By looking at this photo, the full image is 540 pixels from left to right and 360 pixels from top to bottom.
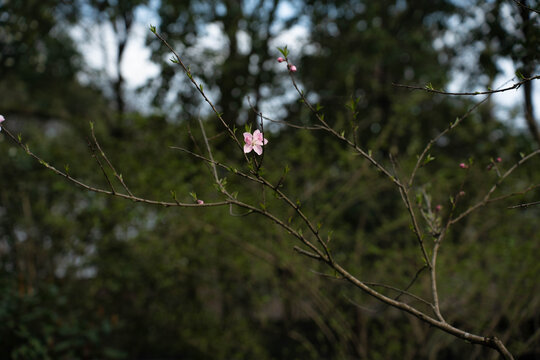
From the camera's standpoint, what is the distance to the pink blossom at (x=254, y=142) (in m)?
1.36

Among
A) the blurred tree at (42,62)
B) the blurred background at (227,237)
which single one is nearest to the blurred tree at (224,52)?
the blurred background at (227,237)

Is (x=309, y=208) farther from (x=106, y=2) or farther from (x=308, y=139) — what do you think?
(x=106, y=2)

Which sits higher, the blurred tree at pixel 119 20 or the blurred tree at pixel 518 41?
the blurred tree at pixel 119 20

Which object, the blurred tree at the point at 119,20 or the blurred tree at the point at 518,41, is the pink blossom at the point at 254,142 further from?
the blurred tree at the point at 119,20

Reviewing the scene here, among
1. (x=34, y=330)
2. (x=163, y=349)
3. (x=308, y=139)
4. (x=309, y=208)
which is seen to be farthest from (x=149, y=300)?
(x=308, y=139)

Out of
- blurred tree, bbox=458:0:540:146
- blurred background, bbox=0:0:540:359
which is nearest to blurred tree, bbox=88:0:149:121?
blurred background, bbox=0:0:540:359

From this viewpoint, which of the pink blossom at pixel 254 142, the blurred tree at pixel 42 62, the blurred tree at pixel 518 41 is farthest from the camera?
the blurred tree at pixel 42 62

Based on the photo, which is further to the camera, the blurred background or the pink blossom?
the blurred background

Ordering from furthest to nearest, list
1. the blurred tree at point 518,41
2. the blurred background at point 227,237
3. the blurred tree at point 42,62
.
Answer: the blurred tree at point 42,62, the blurred background at point 227,237, the blurred tree at point 518,41

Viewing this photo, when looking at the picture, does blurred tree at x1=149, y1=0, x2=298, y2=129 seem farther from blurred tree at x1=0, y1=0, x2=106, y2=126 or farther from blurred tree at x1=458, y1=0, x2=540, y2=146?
blurred tree at x1=458, y1=0, x2=540, y2=146

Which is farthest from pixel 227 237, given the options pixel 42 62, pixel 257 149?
pixel 42 62

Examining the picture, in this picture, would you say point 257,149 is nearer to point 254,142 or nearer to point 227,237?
point 254,142

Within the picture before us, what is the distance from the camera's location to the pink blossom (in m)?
1.36

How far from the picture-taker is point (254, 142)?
4.53 ft
